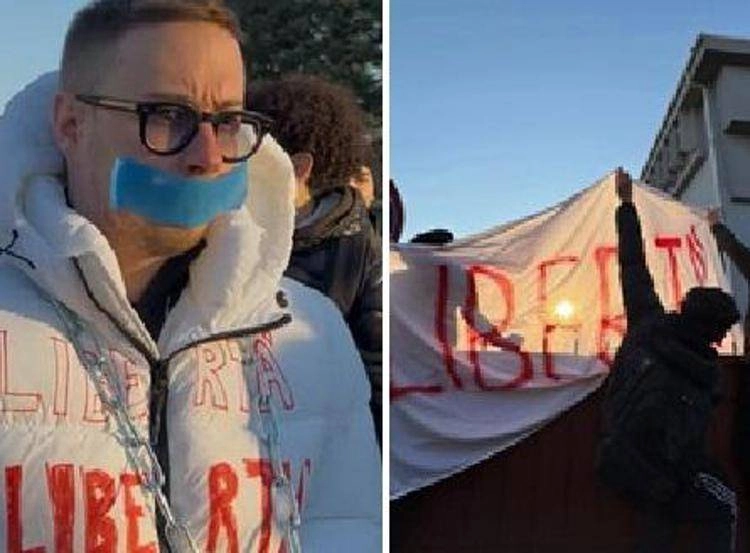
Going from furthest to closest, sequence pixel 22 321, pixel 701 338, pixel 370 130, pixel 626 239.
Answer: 1. pixel 626 239
2. pixel 701 338
3. pixel 370 130
4. pixel 22 321

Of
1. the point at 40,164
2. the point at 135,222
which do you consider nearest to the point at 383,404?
the point at 135,222

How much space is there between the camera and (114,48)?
188cm

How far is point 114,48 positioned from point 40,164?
0.19 m

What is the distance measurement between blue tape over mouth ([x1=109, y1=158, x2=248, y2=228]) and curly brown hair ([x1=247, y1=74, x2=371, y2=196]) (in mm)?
184

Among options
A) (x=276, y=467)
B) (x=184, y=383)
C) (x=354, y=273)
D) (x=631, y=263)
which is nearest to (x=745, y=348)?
(x=631, y=263)

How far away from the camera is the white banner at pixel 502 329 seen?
3.13 meters

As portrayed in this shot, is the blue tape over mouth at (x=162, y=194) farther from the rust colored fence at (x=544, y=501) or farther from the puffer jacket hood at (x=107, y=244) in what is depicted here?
the rust colored fence at (x=544, y=501)

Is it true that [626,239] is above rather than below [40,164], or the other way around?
below

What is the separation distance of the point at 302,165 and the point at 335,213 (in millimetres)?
95

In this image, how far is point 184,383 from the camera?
6.19ft

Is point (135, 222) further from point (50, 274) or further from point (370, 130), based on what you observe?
point (370, 130)

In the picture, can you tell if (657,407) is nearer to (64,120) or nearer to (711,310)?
(711,310)

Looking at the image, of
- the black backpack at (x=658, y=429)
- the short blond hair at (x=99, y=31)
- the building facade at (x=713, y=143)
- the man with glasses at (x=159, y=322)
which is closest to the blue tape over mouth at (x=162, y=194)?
the man with glasses at (x=159, y=322)

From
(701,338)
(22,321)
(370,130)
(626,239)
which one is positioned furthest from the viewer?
(626,239)
